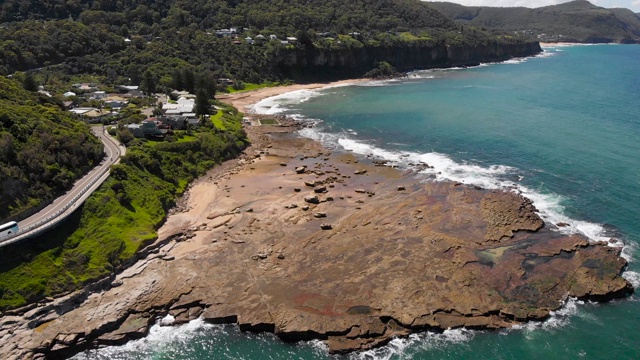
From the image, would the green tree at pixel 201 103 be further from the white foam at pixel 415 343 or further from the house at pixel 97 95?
the white foam at pixel 415 343

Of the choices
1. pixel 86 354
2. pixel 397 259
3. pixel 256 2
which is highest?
pixel 256 2

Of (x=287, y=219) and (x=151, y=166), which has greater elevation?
(x=151, y=166)

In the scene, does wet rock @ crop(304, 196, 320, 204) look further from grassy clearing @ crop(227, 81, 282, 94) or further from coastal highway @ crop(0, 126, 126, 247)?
grassy clearing @ crop(227, 81, 282, 94)

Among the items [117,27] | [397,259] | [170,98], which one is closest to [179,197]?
[397,259]

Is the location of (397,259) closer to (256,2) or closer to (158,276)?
(158,276)

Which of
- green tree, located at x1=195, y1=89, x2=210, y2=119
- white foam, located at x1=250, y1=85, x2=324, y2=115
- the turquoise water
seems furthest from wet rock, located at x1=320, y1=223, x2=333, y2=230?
white foam, located at x1=250, y1=85, x2=324, y2=115

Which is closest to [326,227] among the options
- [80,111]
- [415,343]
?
[415,343]
